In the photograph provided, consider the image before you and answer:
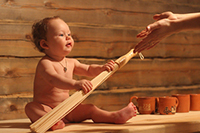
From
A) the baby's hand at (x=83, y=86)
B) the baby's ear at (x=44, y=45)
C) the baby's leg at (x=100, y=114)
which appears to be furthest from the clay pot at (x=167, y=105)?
the baby's ear at (x=44, y=45)

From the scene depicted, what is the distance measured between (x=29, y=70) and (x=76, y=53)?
289 mm

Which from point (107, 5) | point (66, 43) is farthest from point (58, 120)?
point (107, 5)

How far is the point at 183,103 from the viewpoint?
1462 mm

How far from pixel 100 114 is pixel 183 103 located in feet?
1.79

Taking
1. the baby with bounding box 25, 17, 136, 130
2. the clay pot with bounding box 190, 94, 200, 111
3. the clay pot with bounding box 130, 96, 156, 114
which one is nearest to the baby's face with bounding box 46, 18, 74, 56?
the baby with bounding box 25, 17, 136, 130

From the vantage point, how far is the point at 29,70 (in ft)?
4.75

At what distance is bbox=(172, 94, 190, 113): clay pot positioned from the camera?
145cm

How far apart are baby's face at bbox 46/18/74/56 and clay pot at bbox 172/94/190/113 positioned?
702 millimetres

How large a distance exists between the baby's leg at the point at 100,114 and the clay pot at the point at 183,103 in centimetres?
40

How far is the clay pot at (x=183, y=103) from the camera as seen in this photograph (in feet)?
4.77

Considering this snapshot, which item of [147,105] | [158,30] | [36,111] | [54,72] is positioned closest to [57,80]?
[54,72]

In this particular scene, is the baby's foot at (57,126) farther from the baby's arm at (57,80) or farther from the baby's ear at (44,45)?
the baby's ear at (44,45)

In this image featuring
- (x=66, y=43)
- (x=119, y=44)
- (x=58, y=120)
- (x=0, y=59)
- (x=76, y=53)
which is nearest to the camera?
(x=58, y=120)

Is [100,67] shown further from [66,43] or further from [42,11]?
[42,11]
